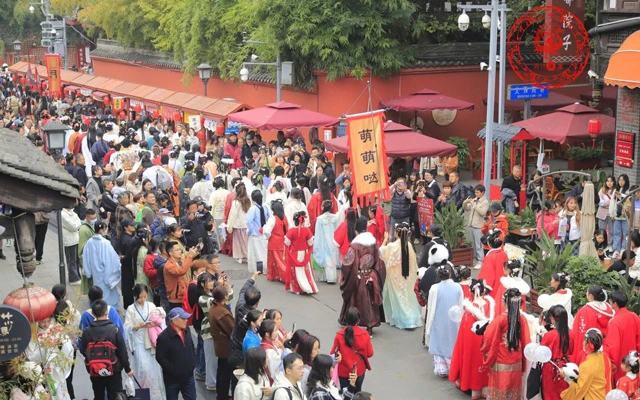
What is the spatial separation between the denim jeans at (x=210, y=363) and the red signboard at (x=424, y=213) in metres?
6.39

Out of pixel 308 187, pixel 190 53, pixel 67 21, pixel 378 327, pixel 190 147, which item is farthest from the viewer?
pixel 67 21

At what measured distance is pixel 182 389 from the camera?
10.1 metres

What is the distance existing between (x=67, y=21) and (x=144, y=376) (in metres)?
52.0

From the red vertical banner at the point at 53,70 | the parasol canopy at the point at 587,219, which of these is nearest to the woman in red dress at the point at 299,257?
the parasol canopy at the point at 587,219

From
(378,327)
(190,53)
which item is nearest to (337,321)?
(378,327)

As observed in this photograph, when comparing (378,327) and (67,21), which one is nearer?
(378,327)

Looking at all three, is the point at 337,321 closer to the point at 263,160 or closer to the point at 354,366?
the point at 354,366

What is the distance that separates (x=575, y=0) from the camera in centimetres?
2059

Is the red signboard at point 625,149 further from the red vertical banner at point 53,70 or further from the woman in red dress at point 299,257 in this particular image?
the red vertical banner at point 53,70

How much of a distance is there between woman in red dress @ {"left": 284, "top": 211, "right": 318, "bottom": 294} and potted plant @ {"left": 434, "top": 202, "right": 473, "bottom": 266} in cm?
244

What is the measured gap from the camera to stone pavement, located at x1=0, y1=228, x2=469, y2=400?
11484 mm

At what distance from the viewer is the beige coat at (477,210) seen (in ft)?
53.0

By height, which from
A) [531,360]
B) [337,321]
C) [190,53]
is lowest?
[337,321]

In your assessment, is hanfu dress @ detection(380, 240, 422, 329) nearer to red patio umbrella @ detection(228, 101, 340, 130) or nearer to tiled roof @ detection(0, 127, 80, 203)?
tiled roof @ detection(0, 127, 80, 203)
